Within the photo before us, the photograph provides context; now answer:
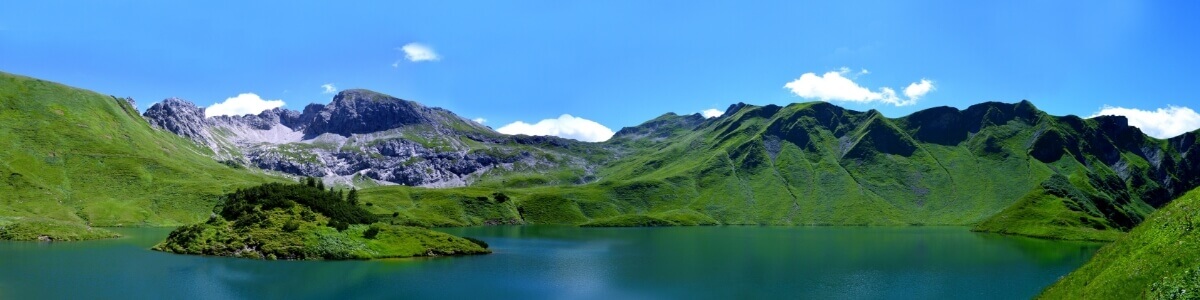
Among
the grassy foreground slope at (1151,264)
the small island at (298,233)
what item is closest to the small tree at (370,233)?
the small island at (298,233)

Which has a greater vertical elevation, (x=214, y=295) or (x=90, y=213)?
(x=90, y=213)

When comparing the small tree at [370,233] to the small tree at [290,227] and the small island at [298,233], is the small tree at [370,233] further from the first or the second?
the small tree at [290,227]

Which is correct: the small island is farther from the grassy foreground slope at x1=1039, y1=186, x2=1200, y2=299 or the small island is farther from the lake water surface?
the grassy foreground slope at x1=1039, y1=186, x2=1200, y2=299

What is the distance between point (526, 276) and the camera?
8669 cm

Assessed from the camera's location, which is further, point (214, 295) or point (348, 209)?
point (348, 209)

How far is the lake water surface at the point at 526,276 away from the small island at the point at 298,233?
4845 millimetres

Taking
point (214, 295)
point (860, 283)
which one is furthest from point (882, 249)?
point (214, 295)

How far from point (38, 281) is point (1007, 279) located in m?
108

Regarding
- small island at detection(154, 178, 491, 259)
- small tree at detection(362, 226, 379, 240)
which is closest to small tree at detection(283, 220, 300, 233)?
small island at detection(154, 178, 491, 259)

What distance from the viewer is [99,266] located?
267 ft

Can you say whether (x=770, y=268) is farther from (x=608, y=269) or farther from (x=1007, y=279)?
(x=1007, y=279)

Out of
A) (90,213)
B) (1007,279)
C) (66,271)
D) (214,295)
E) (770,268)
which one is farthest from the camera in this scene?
(90,213)

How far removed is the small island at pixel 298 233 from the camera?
3912 inches

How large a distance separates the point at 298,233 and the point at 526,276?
38327mm
